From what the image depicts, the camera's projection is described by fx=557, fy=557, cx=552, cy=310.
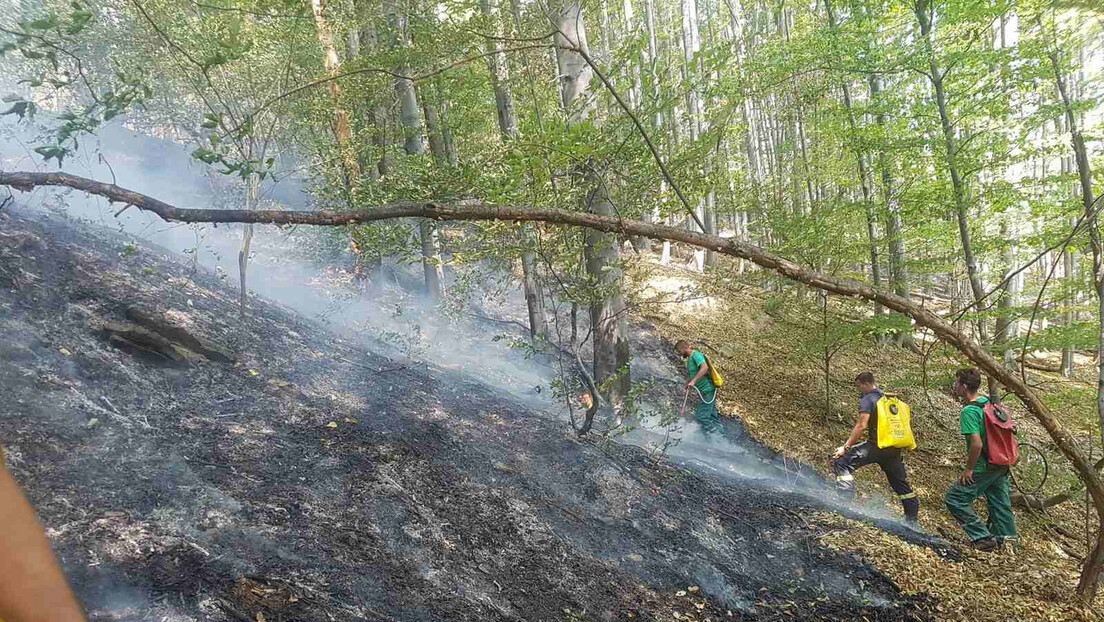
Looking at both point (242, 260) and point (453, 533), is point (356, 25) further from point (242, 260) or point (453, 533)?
point (453, 533)

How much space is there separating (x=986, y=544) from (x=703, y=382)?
383 centimetres

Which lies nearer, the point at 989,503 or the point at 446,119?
the point at 989,503

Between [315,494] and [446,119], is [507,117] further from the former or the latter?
[315,494]

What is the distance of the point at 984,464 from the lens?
5.84 meters

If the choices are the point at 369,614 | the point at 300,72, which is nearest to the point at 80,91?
the point at 300,72

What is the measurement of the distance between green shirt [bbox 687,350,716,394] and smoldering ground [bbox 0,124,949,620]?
→ 1.81 meters

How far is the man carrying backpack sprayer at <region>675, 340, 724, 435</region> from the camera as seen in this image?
8547mm

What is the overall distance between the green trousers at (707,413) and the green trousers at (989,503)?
3343 mm

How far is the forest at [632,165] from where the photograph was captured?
12.7 ft

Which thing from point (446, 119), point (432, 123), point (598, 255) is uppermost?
point (446, 119)

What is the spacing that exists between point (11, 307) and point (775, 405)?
1104cm

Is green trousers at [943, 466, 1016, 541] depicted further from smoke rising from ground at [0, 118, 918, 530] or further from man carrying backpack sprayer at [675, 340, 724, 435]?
man carrying backpack sprayer at [675, 340, 724, 435]

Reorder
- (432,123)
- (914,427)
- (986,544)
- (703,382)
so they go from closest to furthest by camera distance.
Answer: (986,544), (703,382), (914,427), (432,123)

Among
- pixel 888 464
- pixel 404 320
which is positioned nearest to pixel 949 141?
pixel 888 464
